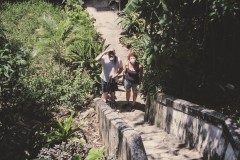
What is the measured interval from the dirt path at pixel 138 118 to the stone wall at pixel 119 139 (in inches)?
30.3

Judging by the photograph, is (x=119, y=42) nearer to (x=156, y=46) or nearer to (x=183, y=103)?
(x=156, y=46)

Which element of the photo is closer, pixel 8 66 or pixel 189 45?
pixel 8 66

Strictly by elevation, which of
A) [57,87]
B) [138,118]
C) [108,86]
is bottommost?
[138,118]

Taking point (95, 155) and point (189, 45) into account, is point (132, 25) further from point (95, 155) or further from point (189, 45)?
point (95, 155)

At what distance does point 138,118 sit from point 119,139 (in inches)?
144

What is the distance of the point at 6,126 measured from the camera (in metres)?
8.03

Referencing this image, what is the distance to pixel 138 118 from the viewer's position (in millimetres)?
9680

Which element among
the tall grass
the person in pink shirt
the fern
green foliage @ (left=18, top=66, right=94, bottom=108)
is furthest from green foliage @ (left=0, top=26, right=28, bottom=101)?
the tall grass

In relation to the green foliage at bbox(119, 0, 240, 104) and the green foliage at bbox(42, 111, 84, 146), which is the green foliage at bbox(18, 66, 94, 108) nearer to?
the green foliage at bbox(42, 111, 84, 146)

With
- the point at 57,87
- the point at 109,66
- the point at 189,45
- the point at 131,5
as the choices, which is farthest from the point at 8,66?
the point at 189,45

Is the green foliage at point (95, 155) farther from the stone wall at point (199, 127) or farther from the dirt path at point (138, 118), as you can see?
the stone wall at point (199, 127)

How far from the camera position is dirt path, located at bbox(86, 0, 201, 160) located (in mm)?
6977

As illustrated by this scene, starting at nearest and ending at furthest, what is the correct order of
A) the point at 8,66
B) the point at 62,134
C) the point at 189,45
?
the point at 8,66 → the point at 62,134 → the point at 189,45

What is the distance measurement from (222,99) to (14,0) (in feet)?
33.2
